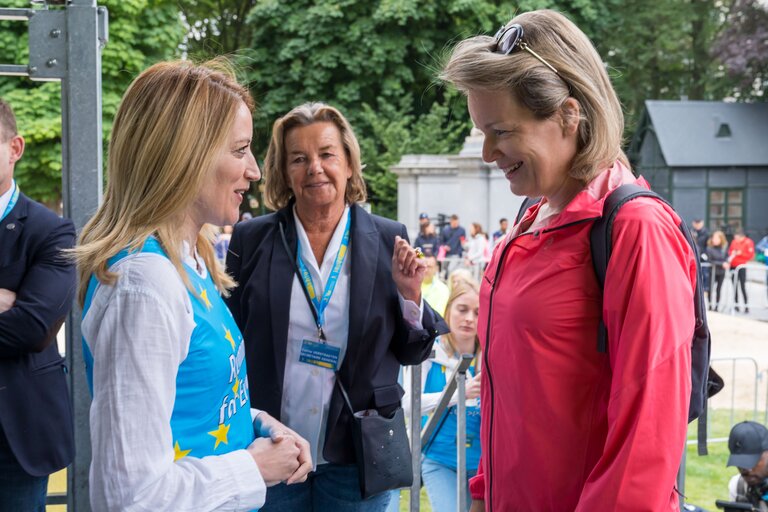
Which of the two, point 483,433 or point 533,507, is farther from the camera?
point 483,433

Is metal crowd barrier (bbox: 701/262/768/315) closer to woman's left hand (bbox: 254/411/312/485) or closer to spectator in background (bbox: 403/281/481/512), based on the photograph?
spectator in background (bbox: 403/281/481/512)

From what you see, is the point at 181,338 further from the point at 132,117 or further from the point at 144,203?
the point at 132,117

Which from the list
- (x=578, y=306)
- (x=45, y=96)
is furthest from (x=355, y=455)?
(x=45, y=96)

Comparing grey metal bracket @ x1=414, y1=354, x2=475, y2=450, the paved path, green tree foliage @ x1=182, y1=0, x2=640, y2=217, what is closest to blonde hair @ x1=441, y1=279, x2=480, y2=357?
grey metal bracket @ x1=414, y1=354, x2=475, y2=450

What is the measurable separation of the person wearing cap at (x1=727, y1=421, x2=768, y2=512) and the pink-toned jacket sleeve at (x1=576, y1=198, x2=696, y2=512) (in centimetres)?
372

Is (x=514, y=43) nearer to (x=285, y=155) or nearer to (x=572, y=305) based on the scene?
(x=572, y=305)

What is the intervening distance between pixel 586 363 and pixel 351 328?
131cm

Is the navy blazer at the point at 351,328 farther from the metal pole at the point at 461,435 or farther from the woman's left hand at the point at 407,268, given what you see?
the metal pole at the point at 461,435

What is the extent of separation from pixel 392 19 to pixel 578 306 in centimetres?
3002

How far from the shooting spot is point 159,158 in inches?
78.7

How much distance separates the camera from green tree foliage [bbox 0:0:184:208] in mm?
23859

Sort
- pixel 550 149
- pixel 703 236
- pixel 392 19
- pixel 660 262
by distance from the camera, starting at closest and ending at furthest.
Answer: pixel 660 262
pixel 550 149
pixel 703 236
pixel 392 19

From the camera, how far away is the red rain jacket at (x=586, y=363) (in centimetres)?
184

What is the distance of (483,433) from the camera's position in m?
2.32
